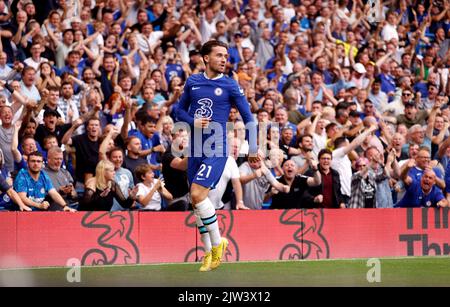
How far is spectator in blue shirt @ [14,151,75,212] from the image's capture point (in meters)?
14.2

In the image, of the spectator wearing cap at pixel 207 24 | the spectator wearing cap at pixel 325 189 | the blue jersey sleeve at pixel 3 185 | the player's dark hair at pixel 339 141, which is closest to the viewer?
the blue jersey sleeve at pixel 3 185

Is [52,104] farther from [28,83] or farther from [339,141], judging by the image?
[339,141]

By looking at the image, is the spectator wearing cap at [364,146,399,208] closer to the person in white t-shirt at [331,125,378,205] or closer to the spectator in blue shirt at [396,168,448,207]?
the spectator in blue shirt at [396,168,448,207]

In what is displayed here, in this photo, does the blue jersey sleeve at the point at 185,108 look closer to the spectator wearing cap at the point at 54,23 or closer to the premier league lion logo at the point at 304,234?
the premier league lion logo at the point at 304,234

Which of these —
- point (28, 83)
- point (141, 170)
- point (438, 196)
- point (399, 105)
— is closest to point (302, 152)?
point (438, 196)

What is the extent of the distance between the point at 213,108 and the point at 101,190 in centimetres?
338

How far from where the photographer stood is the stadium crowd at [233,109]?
50.9ft

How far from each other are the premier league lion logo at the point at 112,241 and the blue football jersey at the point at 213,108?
9.07 feet

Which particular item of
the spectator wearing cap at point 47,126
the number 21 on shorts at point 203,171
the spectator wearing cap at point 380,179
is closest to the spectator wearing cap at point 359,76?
the spectator wearing cap at point 380,179

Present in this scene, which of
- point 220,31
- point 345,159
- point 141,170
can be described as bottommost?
point 141,170

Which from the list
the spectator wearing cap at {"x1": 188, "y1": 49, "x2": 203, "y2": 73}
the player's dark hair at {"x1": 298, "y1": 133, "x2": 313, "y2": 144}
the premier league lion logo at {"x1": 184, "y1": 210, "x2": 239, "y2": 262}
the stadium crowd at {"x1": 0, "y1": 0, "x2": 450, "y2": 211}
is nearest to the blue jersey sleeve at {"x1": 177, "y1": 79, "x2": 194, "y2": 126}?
the stadium crowd at {"x1": 0, "y1": 0, "x2": 450, "y2": 211}

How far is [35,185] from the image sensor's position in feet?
47.0
